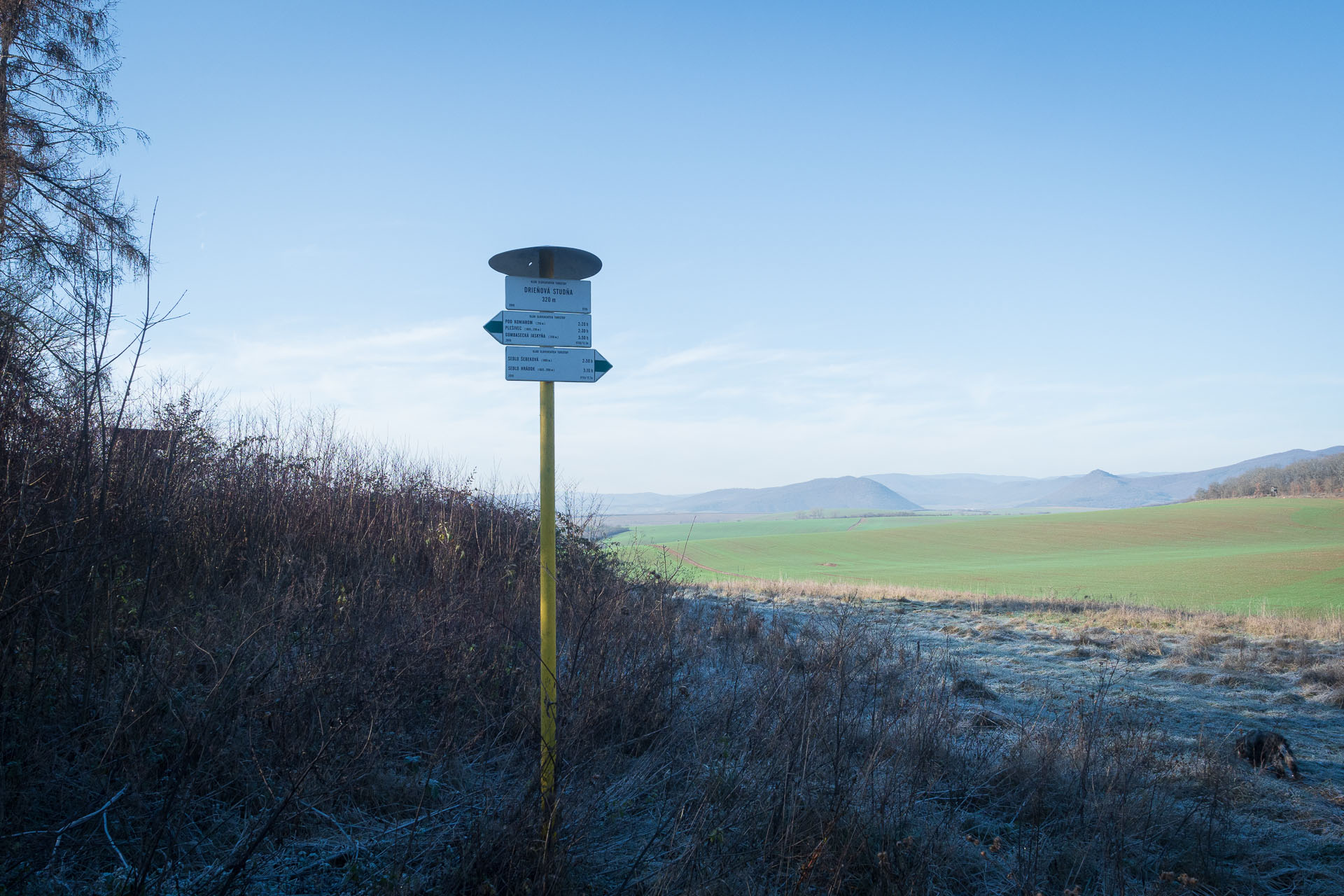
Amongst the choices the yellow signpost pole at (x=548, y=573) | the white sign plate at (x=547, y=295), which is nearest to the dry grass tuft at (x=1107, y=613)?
the yellow signpost pole at (x=548, y=573)

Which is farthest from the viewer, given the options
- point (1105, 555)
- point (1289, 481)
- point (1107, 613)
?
point (1289, 481)

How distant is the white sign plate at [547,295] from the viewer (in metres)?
3.22

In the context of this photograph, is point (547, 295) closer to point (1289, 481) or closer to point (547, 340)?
point (547, 340)

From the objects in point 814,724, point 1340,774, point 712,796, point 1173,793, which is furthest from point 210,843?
point 1340,774

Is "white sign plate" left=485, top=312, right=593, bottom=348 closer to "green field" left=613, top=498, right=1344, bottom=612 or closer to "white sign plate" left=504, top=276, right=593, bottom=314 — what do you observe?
"white sign plate" left=504, top=276, right=593, bottom=314

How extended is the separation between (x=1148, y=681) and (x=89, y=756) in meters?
10.7

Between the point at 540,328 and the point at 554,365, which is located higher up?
the point at 540,328

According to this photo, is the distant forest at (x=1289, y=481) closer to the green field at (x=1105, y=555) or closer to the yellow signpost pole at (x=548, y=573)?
the green field at (x=1105, y=555)

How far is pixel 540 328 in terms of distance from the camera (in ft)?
10.6

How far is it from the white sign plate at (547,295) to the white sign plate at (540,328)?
0.03 m

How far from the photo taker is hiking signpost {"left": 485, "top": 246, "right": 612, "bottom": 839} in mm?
3197

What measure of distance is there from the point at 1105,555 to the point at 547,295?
1905 inches

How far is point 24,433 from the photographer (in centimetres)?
401

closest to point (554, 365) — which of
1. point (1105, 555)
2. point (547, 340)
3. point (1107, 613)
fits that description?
point (547, 340)
